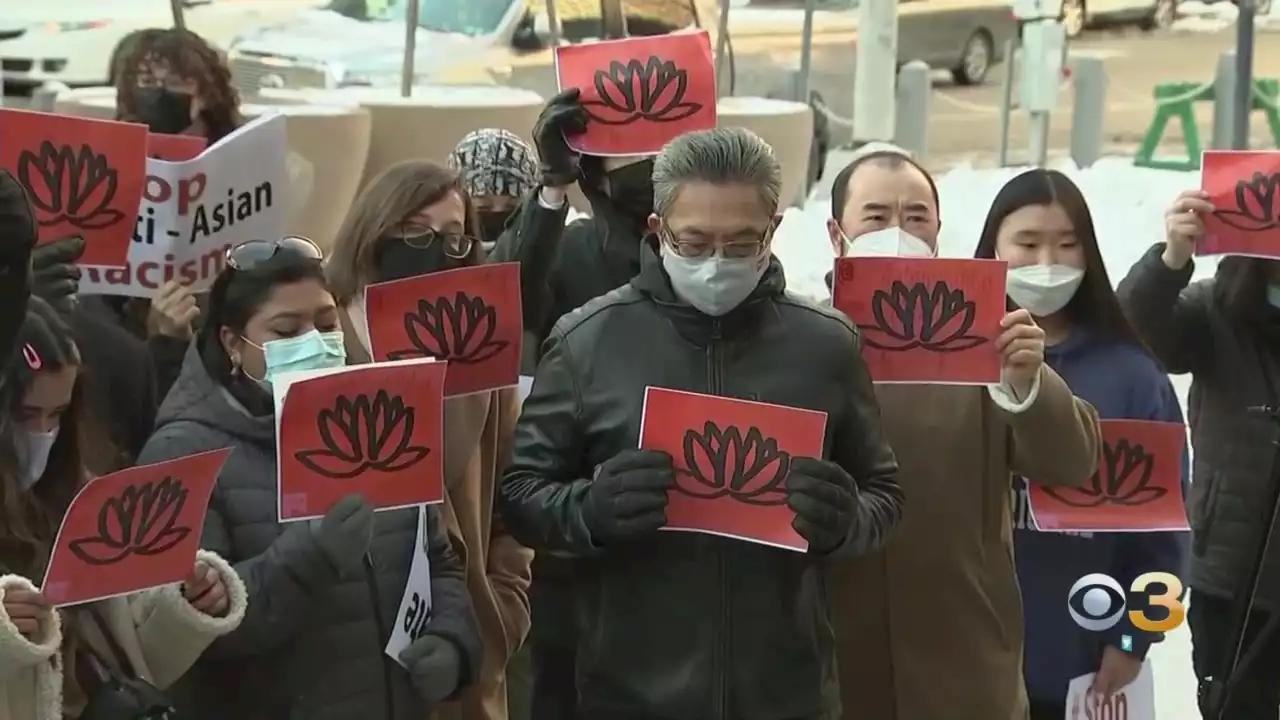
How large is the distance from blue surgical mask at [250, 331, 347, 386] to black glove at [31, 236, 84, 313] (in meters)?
0.50

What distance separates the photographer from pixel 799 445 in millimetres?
2404

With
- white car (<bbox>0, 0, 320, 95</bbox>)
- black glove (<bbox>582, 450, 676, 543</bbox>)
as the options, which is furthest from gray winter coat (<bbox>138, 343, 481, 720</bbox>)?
white car (<bbox>0, 0, 320, 95</bbox>)

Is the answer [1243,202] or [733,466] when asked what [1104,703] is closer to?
[1243,202]

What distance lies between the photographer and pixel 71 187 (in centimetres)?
314

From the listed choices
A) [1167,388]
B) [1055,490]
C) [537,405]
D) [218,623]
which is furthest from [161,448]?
[1167,388]

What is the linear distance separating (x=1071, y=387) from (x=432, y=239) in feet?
4.10

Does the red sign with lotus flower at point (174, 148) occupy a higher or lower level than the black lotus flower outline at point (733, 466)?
higher

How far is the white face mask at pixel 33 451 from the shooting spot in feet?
8.09

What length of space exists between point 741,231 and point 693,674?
65 centimetres

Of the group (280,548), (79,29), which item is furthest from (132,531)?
(79,29)

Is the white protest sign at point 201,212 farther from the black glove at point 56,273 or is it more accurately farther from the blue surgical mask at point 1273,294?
the blue surgical mask at point 1273,294

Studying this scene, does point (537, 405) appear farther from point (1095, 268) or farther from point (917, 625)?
Result: point (1095, 268)

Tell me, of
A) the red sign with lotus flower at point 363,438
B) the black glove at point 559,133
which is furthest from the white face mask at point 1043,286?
the red sign with lotus flower at point 363,438

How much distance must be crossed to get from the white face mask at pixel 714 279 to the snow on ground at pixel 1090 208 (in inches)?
203
